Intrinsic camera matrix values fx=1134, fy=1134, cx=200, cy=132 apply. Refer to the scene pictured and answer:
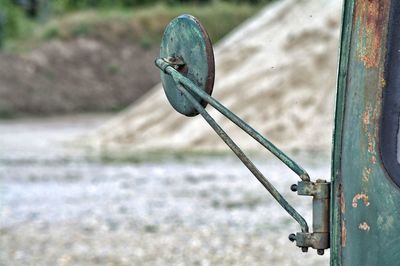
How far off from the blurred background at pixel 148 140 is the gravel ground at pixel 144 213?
2 centimetres

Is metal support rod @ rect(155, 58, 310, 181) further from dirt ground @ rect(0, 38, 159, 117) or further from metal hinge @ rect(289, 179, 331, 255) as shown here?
dirt ground @ rect(0, 38, 159, 117)

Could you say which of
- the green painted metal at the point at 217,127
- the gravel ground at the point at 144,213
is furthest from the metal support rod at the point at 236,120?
the gravel ground at the point at 144,213

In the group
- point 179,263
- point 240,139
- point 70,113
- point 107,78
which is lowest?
point 179,263

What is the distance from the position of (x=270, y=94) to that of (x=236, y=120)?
2340 centimetres

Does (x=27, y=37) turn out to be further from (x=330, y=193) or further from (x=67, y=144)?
(x=330, y=193)

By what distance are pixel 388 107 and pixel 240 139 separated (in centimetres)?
2058

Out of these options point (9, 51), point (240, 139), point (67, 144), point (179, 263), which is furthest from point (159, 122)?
point (9, 51)

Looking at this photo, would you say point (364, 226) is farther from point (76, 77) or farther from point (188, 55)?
point (76, 77)

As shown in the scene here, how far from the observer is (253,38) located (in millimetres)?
29750

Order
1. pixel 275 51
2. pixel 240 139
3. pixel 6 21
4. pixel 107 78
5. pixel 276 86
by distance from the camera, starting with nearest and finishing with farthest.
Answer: pixel 240 139, pixel 276 86, pixel 275 51, pixel 107 78, pixel 6 21

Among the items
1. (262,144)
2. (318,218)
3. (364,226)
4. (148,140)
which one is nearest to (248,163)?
(262,144)

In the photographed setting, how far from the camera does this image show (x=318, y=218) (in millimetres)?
2482

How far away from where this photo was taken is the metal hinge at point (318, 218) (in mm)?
2457

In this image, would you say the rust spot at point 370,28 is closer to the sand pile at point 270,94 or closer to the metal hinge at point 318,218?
the metal hinge at point 318,218
